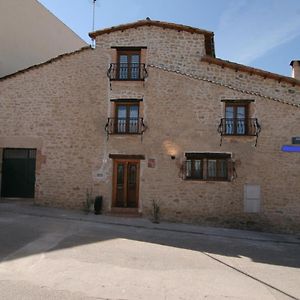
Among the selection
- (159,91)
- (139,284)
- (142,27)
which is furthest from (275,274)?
(142,27)

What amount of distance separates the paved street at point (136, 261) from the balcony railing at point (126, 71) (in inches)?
224

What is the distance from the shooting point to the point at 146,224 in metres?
12.1

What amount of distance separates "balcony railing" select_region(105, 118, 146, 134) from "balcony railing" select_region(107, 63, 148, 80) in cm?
169

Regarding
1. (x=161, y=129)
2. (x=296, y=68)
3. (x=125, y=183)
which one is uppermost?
(x=296, y=68)

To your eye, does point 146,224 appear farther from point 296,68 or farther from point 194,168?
point 296,68

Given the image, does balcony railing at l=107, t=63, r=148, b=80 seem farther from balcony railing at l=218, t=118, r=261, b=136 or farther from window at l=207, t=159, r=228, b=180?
window at l=207, t=159, r=228, b=180

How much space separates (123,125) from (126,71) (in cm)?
222

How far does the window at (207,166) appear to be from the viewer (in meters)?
13.0

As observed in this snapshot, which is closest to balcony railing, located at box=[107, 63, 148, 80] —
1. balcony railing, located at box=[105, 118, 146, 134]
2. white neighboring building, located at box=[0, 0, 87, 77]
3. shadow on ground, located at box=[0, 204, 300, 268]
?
balcony railing, located at box=[105, 118, 146, 134]

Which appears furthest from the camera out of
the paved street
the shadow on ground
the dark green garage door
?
the dark green garage door

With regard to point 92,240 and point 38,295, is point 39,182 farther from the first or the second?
point 38,295

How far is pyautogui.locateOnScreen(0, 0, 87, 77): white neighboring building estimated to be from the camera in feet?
52.1

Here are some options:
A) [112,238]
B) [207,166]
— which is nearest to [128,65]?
[207,166]

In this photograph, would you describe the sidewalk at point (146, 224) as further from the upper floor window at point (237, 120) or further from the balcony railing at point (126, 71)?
the balcony railing at point (126, 71)
